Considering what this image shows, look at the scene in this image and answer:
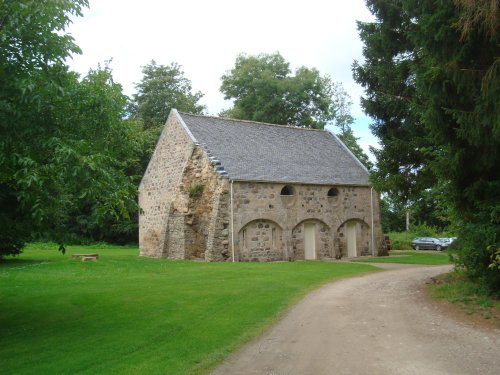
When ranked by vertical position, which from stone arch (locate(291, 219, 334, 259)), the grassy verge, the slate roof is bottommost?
the grassy verge

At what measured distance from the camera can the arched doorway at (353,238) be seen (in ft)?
92.7

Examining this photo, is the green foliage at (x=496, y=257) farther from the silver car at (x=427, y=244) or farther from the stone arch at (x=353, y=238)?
the silver car at (x=427, y=244)

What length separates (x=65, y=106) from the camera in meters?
8.60

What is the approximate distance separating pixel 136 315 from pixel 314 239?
17.7m

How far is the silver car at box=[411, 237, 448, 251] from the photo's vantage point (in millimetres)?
41500

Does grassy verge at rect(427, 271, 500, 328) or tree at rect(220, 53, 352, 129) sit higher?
tree at rect(220, 53, 352, 129)

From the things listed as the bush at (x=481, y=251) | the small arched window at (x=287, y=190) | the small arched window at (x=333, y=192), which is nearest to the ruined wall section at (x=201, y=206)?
the small arched window at (x=287, y=190)

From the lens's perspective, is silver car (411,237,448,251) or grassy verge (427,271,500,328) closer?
grassy verge (427,271,500,328)

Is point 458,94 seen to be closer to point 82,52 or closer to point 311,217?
point 82,52

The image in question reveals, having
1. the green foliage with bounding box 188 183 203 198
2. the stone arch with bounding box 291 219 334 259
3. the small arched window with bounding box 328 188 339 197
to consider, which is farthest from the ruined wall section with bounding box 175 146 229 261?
the small arched window with bounding box 328 188 339 197

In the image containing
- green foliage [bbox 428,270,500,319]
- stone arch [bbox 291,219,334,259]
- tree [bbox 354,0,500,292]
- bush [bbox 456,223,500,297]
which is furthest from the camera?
stone arch [bbox 291,219,334,259]

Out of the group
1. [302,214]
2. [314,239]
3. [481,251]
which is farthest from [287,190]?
[481,251]

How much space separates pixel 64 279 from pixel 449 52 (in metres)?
13.4

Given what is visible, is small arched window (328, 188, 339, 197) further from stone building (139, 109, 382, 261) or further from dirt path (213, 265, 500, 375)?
dirt path (213, 265, 500, 375)
